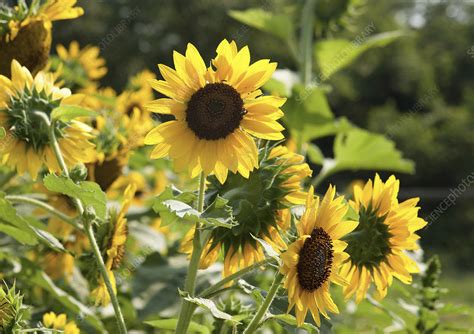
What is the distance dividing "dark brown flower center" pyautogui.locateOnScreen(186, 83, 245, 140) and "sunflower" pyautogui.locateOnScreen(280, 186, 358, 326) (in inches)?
5.1

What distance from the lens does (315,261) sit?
34.9 inches

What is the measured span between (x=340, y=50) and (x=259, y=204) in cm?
125

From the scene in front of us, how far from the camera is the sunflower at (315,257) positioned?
0.88 meters

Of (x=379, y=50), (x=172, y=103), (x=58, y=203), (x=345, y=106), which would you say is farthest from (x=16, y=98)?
(x=379, y=50)

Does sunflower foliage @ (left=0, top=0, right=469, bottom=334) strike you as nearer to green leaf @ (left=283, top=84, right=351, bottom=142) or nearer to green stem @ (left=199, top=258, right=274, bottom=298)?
green stem @ (left=199, top=258, right=274, bottom=298)

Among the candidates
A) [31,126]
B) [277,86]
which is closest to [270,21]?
[277,86]

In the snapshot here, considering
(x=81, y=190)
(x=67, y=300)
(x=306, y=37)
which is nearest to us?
(x=81, y=190)

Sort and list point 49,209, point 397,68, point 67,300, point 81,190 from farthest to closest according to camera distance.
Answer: point 397,68, point 67,300, point 49,209, point 81,190

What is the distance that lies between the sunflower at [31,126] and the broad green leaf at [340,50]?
109 cm

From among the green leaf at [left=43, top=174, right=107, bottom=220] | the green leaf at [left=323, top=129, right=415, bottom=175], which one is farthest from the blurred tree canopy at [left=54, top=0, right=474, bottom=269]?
the green leaf at [left=43, top=174, right=107, bottom=220]

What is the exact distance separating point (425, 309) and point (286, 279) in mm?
506

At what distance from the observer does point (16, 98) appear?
3.59 ft

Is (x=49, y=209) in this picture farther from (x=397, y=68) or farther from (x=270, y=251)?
(x=397, y=68)

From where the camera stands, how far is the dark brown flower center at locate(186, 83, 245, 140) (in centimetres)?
94
